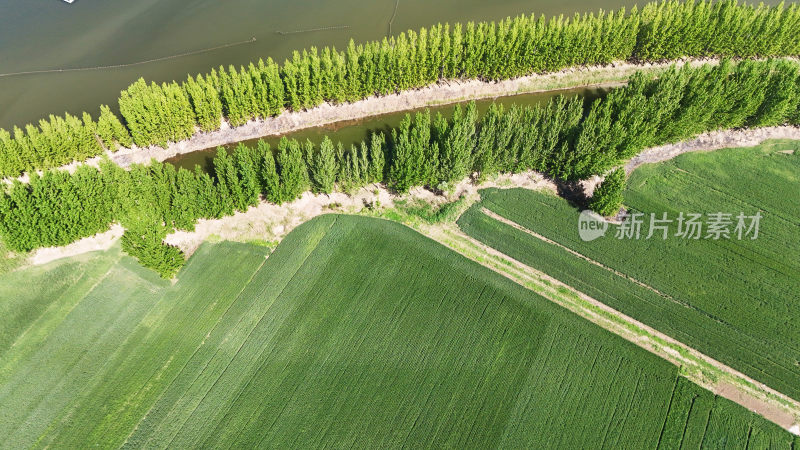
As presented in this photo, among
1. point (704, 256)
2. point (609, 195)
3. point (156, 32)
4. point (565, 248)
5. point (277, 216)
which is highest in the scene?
point (156, 32)

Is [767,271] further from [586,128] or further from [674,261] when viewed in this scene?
[586,128]

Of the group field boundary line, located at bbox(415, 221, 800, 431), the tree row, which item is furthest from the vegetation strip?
field boundary line, located at bbox(415, 221, 800, 431)

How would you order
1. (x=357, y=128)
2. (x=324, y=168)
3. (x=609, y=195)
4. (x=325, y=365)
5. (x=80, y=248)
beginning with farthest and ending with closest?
1. (x=357, y=128)
2. (x=324, y=168)
3. (x=609, y=195)
4. (x=80, y=248)
5. (x=325, y=365)

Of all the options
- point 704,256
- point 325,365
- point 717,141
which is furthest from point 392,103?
point 717,141

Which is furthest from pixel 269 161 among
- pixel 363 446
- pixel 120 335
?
pixel 363 446

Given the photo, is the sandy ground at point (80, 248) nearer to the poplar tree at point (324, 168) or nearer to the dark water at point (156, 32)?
the dark water at point (156, 32)

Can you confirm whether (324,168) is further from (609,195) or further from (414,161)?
(609,195)
